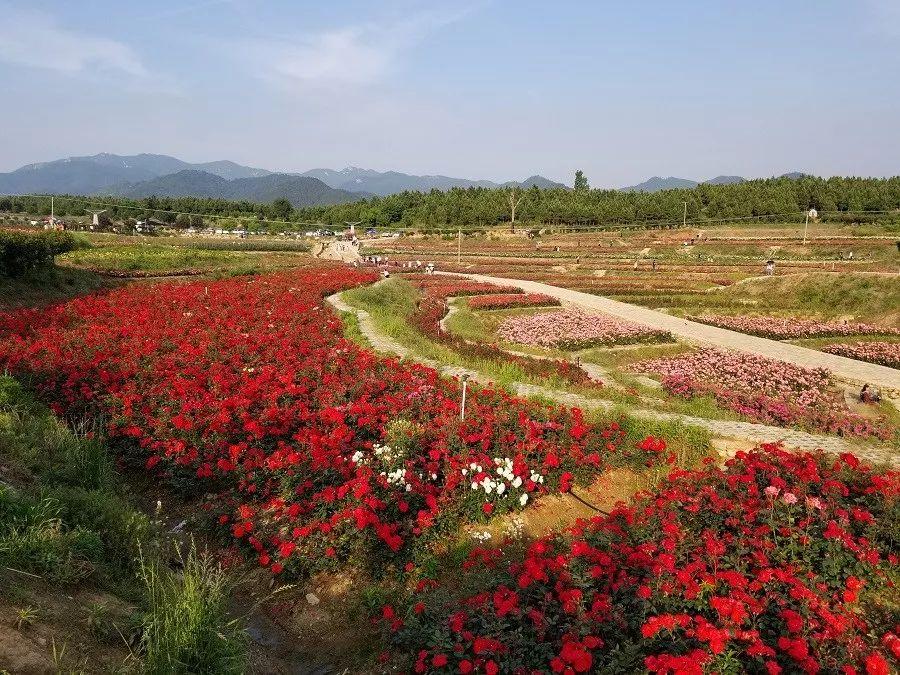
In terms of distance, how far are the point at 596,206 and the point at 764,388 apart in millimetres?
68998

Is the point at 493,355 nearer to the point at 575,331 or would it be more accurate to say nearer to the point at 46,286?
the point at 575,331

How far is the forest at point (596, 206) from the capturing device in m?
66.1

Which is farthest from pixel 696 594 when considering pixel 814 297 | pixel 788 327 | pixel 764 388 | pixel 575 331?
pixel 814 297

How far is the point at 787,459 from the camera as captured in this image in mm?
5945

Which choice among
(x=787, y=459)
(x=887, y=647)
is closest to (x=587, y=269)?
(x=787, y=459)

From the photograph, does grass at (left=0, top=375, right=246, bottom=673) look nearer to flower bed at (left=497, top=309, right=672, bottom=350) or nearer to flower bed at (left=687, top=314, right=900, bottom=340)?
flower bed at (left=497, top=309, right=672, bottom=350)

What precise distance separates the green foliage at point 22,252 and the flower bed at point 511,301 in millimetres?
14547

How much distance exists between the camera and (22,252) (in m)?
17.0

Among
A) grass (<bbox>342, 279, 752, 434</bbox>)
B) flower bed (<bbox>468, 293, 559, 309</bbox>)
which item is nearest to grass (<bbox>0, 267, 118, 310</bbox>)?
grass (<bbox>342, 279, 752, 434</bbox>)

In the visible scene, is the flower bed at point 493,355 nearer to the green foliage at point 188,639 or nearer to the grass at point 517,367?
the grass at point 517,367

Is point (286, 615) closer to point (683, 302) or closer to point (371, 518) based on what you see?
point (371, 518)

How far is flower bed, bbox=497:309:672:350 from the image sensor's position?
15805mm

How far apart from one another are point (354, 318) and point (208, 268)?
15.0 metres

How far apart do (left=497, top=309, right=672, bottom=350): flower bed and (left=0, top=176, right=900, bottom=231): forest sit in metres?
56.3
